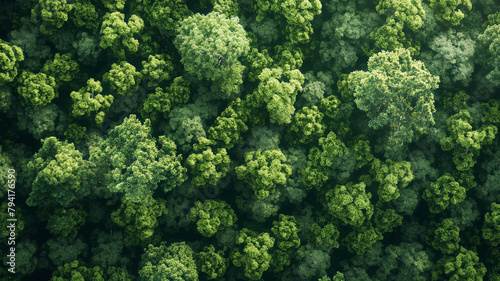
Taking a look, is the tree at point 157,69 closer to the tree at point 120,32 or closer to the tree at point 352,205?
the tree at point 120,32

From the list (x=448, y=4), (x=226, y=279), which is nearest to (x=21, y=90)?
(x=226, y=279)

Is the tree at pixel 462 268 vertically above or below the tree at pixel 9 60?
below

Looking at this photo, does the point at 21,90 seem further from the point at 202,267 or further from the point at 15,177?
the point at 202,267

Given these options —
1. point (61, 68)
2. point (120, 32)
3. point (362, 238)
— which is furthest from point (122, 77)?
point (362, 238)

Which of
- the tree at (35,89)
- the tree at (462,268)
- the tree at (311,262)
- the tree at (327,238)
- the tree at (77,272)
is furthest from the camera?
the tree at (327,238)

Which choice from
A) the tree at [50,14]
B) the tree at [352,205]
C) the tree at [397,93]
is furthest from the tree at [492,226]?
the tree at [50,14]

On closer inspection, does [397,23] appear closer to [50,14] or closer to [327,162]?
[327,162]

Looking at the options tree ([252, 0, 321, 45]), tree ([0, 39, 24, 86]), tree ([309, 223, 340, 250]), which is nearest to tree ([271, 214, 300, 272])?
tree ([309, 223, 340, 250])
